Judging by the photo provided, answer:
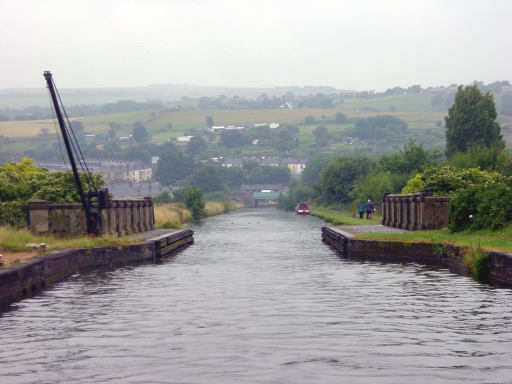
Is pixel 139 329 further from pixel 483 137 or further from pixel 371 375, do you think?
pixel 483 137

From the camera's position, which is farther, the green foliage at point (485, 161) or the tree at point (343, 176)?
the tree at point (343, 176)

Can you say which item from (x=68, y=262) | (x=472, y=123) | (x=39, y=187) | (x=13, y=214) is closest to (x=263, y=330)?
(x=68, y=262)

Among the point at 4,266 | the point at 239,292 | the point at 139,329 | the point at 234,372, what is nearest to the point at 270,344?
the point at 234,372

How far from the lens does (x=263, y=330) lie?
18.1 meters

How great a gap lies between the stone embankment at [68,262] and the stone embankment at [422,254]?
982cm

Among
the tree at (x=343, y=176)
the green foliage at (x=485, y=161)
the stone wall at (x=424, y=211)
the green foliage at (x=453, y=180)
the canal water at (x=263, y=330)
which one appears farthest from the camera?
the tree at (x=343, y=176)

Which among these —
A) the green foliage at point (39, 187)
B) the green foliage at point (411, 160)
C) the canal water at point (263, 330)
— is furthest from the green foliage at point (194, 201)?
the canal water at point (263, 330)

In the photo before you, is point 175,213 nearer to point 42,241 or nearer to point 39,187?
point 39,187

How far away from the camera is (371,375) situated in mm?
13898

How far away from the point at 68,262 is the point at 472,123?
239 feet

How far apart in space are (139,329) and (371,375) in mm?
6734

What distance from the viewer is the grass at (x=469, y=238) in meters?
28.8

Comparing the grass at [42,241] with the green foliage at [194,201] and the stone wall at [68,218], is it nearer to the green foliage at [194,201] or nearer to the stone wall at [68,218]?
the stone wall at [68,218]

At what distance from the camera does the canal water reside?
46.9 ft
